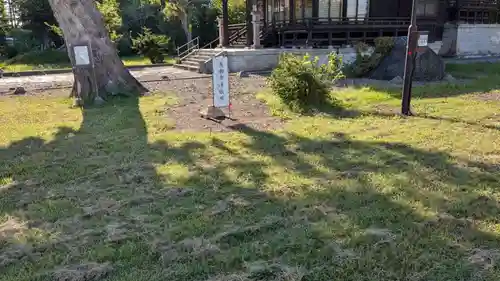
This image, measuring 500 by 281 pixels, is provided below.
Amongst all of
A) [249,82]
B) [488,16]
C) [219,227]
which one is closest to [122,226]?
[219,227]

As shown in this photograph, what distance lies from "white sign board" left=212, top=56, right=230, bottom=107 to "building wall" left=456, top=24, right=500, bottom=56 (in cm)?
1819

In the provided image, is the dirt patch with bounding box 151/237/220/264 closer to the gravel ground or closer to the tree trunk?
the gravel ground

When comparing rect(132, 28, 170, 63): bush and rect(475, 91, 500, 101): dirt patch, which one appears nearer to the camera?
rect(475, 91, 500, 101): dirt patch

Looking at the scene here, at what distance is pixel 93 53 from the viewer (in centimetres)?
1152

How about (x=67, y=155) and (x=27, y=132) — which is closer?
(x=67, y=155)

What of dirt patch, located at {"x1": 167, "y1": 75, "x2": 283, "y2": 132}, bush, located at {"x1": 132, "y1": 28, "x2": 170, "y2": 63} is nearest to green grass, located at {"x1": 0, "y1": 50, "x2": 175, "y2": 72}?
bush, located at {"x1": 132, "y1": 28, "x2": 170, "y2": 63}

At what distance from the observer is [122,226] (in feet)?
12.4

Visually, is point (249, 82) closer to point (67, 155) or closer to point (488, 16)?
point (67, 155)

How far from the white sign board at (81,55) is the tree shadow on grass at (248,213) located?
4714 mm

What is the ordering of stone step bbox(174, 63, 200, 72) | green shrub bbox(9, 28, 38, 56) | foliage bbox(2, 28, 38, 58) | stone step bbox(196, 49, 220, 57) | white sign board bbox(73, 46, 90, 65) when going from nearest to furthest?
white sign board bbox(73, 46, 90, 65), stone step bbox(174, 63, 200, 72), stone step bbox(196, 49, 220, 57), foliage bbox(2, 28, 38, 58), green shrub bbox(9, 28, 38, 56)

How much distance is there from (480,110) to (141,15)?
102 ft

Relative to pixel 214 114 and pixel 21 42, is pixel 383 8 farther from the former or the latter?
pixel 21 42

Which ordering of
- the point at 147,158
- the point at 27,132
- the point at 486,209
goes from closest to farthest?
the point at 486,209, the point at 147,158, the point at 27,132

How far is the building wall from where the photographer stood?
22141mm
